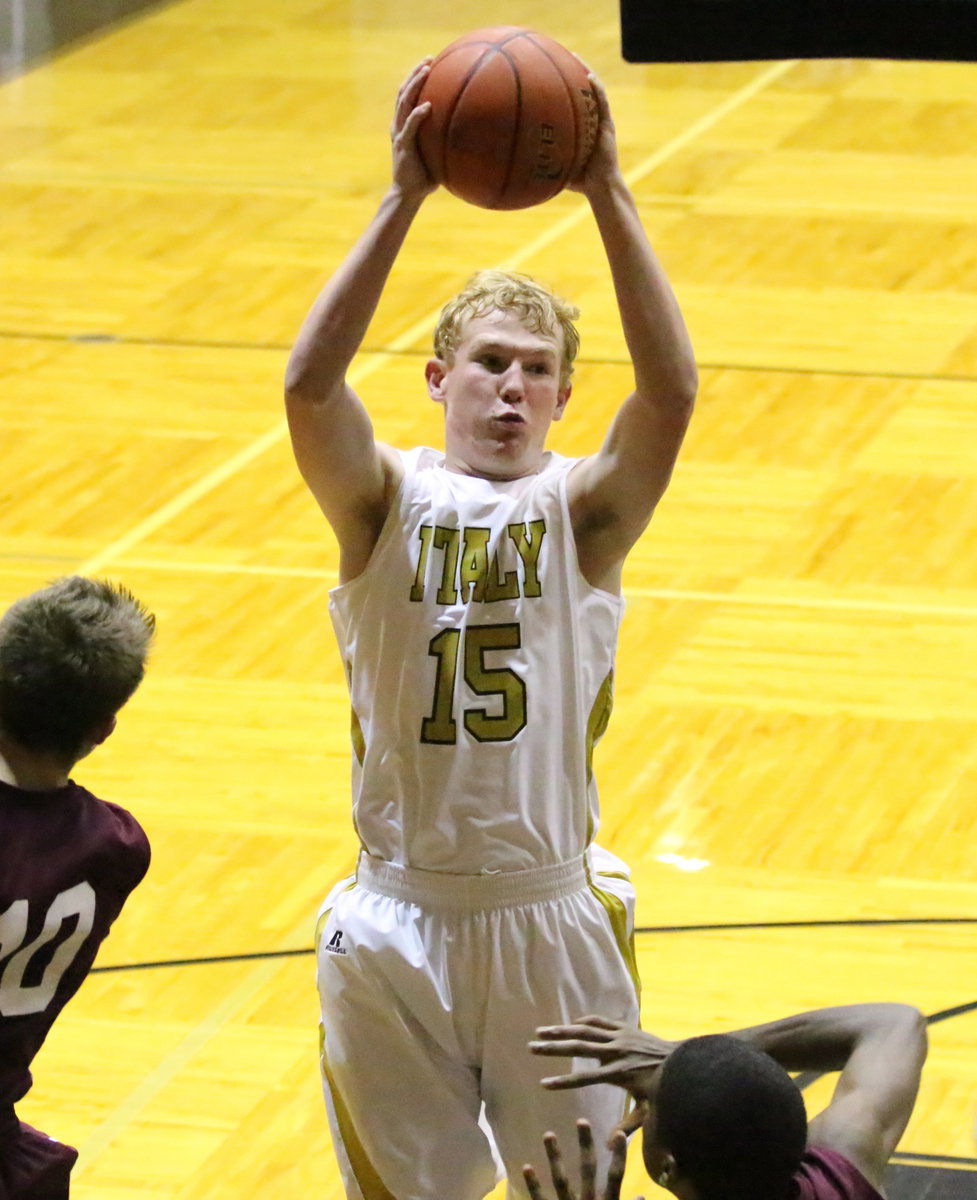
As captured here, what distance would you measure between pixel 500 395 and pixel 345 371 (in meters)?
0.27

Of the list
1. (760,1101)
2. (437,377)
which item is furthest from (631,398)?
(760,1101)

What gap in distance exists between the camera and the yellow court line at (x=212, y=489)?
4.93m

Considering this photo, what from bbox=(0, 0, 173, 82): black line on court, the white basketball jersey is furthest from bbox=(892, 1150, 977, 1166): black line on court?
bbox=(0, 0, 173, 82): black line on court

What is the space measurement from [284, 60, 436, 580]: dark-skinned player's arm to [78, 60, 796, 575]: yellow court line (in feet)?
8.25

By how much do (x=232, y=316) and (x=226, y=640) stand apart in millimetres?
3618

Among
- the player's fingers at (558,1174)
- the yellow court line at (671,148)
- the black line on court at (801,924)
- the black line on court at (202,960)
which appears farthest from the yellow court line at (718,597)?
the player's fingers at (558,1174)

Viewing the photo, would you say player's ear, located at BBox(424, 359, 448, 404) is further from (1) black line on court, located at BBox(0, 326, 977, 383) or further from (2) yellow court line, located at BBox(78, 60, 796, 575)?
(1) black line on court, located at BBox(0, 326, 977, 383)

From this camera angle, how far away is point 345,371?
3.54 meters

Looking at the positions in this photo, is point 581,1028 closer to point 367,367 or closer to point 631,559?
point 631,559

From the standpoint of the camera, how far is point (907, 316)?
10.8 m

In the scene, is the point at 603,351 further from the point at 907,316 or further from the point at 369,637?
the point at 369,637

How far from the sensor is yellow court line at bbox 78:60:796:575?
8.31 meters

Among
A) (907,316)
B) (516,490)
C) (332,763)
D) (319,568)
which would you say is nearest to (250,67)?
(907,316)

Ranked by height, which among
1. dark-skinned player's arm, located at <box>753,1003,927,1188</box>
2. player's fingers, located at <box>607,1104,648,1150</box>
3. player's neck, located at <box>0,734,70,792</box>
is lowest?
dark-skinned player's arm, located at <box>753,1003,927,1188</box>
